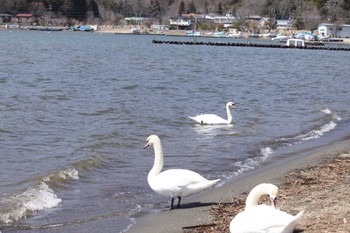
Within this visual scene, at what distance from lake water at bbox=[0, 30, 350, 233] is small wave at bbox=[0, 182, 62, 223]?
0.02m

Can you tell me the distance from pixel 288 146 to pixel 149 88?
1564 cm

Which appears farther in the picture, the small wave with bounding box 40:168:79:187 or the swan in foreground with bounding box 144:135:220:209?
the small wave with bounding box 40:168:79:187

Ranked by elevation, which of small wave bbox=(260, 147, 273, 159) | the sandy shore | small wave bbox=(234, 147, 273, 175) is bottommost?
small wave bbox=(260, 147, 273, 159)

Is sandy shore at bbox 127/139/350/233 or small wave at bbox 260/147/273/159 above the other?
sandy shore at bbox 127/139/350/233

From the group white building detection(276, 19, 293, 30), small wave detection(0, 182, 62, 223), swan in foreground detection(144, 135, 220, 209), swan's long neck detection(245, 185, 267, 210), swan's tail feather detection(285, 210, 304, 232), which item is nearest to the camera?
swan's tail feather detection(285, 210, 304, 232)

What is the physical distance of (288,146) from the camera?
16.7 m

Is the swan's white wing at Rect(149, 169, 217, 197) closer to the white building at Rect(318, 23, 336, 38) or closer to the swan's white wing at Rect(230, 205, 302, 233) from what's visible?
the swan's white wing at Rect(230, 205, 302, 233)

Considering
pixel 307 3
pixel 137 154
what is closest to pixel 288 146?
pixel 137 154

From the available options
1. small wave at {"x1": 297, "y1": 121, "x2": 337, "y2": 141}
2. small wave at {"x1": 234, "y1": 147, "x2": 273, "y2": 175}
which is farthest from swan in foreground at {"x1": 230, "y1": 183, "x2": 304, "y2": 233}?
small wave at {"x1": 297, "y1": 121, "x2": 337, "y2": 141}

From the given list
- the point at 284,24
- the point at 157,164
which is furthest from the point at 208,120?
the point at 284,24

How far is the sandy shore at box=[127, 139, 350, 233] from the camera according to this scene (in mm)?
8206

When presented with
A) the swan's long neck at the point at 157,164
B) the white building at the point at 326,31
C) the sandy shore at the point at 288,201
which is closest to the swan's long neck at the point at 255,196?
the sandy shore at the point at 288,201

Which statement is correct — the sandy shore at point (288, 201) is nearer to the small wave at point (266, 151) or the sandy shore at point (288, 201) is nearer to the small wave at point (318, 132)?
the small wave at point (266, 151)

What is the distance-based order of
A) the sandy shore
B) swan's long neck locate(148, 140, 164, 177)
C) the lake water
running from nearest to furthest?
1. the sandy shore
2. swan's long neck locate(148, 140, 164, 177)
3. the lake water
